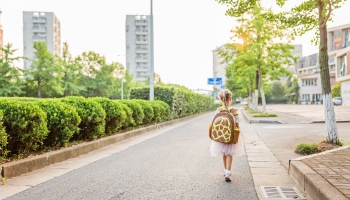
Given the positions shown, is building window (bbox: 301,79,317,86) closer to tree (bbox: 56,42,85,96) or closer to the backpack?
tree (bbox: 56,42,85,96)

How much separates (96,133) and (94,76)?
52992 millimetres

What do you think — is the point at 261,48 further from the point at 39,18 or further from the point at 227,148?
the point at 39,18

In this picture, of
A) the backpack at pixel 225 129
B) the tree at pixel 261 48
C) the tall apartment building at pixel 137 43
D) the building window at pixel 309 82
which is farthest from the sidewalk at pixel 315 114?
the tall apartment building at pixel 137 43

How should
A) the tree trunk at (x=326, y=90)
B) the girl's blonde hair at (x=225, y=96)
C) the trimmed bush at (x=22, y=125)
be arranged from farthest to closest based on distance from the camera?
1. the tree trunk at (x=326, y=90)
2. the trimmed bush at (x=22, y=125)
3. the girl's blonde hair at (x=225, y=96)

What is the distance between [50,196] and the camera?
14.2ft

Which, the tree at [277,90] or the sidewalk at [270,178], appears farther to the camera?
the tree at [277,90]

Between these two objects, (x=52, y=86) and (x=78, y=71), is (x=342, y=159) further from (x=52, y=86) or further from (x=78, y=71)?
(x=78, y=71)

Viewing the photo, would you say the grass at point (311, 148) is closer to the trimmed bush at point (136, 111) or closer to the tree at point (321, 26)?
the tree at point (321, 26)

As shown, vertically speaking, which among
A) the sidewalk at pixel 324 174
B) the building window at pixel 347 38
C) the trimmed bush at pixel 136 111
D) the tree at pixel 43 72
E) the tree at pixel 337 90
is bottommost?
the sidewalk at pixel 324 174

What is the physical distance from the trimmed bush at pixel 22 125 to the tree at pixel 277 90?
100222 millimetres

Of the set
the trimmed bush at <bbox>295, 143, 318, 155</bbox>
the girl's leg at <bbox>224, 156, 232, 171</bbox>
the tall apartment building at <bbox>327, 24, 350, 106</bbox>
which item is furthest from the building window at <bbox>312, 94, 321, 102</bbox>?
the girl's leg at <bbox>224, 156, 232, 171</bbox>

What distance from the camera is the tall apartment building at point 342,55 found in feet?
175

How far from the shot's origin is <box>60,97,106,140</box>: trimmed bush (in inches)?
341

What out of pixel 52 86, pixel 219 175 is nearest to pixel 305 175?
pixel 219 175
